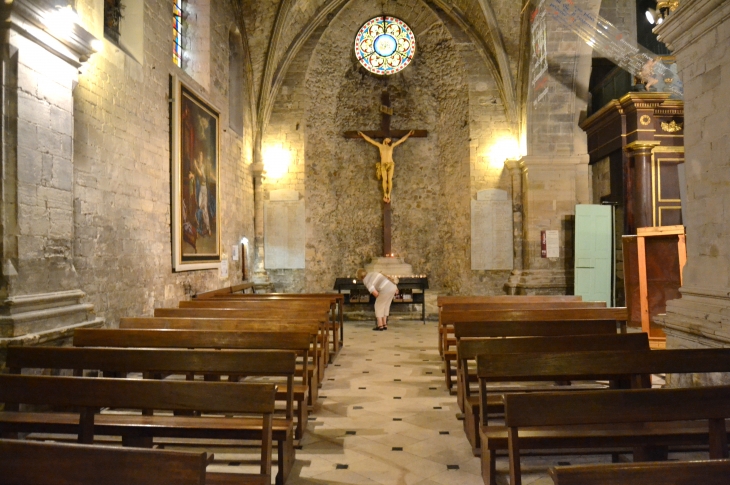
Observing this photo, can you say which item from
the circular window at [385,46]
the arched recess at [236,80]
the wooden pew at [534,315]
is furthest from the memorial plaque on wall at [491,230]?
the wooden pew at [534,315]

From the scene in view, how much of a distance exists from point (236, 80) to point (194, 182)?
4160mm

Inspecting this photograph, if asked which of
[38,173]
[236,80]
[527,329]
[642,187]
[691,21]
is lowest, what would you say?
[527,329]

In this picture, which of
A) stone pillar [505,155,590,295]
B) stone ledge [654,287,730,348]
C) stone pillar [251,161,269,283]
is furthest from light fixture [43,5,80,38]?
stone pillar [505,155,590,295]

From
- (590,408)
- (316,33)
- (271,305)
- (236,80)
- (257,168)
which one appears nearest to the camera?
(590,408)

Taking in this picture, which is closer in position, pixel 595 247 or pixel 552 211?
pixel 595 247

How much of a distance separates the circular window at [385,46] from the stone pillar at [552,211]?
5.21 m

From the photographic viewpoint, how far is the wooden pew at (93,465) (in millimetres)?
1649

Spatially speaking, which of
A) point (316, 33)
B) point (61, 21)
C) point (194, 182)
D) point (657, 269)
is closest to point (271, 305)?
point (194, 182)

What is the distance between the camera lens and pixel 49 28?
14.6ft

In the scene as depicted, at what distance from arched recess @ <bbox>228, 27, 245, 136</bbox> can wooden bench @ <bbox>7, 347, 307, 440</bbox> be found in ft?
28.2

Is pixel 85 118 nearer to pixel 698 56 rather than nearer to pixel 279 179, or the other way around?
pixel 698 56

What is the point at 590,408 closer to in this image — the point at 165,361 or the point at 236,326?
the point at 165,361

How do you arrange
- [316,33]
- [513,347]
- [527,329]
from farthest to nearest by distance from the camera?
[316,33]
[527,329]
[513,347]

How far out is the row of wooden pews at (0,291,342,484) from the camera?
2.53 meters
